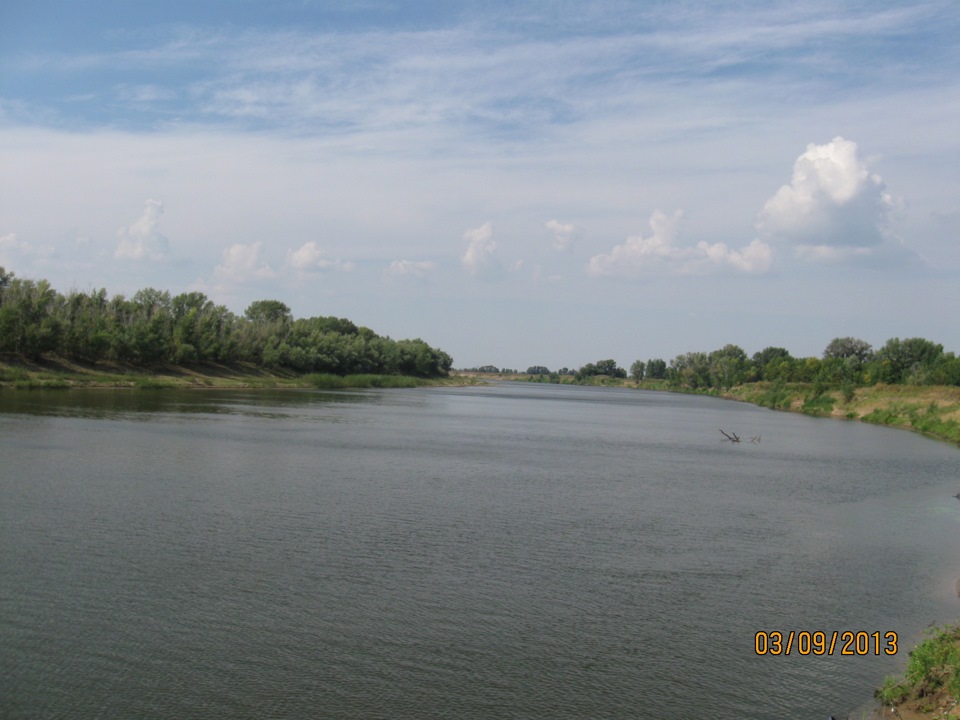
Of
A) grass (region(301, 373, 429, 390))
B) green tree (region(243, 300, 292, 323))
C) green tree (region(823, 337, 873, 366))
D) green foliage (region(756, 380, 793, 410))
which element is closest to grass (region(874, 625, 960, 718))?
green foliage (region(756, 380, 793, 410))

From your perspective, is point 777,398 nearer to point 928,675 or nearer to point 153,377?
point 153,377

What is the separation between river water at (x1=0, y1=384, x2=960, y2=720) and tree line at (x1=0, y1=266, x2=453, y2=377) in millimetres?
45788

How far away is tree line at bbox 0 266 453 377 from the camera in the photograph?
70062mm

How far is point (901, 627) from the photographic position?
42.5 ft

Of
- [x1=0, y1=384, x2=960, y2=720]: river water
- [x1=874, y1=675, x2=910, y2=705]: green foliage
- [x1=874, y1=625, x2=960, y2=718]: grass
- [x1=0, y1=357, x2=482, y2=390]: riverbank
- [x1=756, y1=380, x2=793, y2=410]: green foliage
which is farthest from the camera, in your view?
[x1=756, y1=380, x2=793, y2=410]: green foliage

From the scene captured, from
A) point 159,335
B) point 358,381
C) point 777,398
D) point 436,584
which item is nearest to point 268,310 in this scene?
point 358,381

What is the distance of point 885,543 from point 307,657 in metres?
15.1

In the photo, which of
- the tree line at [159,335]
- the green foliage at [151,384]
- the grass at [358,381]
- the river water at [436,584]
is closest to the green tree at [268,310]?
the tree line at [159,335]

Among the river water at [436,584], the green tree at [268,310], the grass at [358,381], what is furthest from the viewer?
the green tree at [268,310]

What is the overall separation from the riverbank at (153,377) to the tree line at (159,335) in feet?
4.18

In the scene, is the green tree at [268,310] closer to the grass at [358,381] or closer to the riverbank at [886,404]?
the grass at [358,381]

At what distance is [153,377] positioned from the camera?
79000mm

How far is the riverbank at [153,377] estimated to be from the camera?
64688mm
